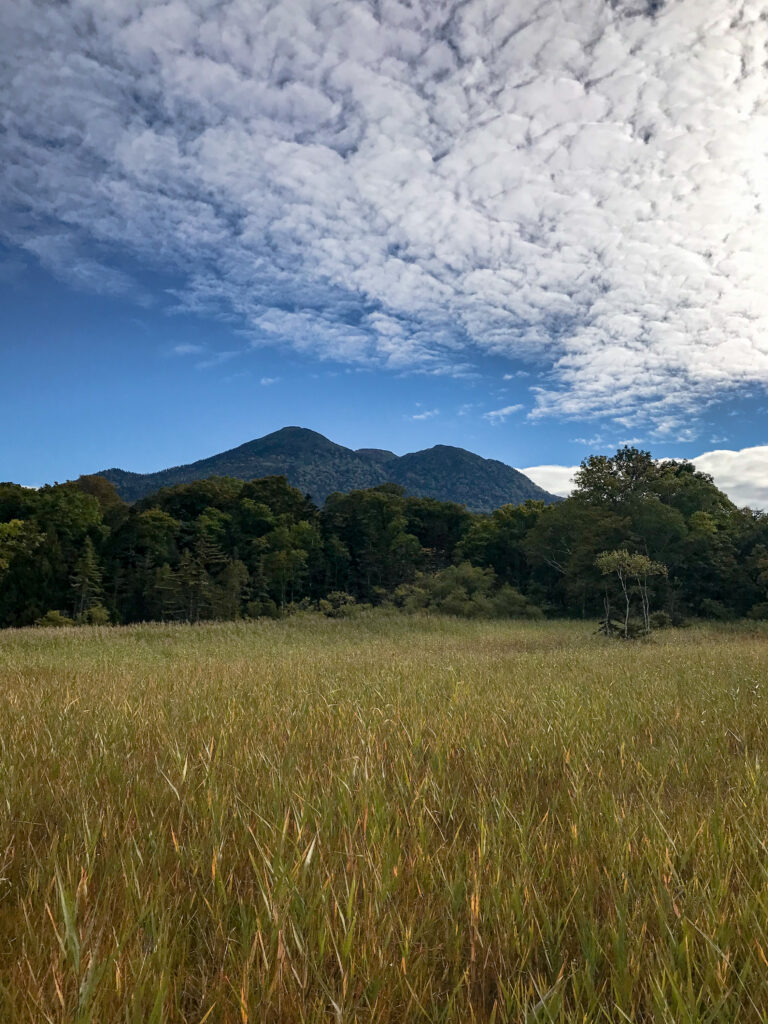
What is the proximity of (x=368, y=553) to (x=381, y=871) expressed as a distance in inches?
1970

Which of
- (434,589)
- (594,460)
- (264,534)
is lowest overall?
(434,589)

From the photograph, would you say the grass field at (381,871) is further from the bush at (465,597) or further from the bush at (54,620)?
the bush at (54,620)

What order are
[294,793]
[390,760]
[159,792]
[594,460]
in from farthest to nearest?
[594,460]
[390,760]
[159,792]
[294,793]

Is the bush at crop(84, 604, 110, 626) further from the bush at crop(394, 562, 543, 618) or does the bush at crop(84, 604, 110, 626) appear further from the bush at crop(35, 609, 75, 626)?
the bush at crop(394, 562, 543, 618)

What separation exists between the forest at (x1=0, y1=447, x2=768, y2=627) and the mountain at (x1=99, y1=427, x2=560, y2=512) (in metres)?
90.5

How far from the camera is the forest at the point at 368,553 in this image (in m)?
32.1

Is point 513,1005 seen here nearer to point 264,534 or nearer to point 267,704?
point 267,704

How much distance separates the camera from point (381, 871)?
1.57 metres

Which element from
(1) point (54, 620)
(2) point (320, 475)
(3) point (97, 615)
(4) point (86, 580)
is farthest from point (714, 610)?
Answer: (2) point (320, 475)

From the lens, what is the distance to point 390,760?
2916 mm

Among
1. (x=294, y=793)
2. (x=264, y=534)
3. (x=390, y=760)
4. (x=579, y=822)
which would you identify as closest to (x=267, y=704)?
(x=390, y=760)

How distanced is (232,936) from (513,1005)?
0.72 m

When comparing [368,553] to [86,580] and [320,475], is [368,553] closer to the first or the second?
[86,580]

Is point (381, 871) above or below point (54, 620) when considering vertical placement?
above
